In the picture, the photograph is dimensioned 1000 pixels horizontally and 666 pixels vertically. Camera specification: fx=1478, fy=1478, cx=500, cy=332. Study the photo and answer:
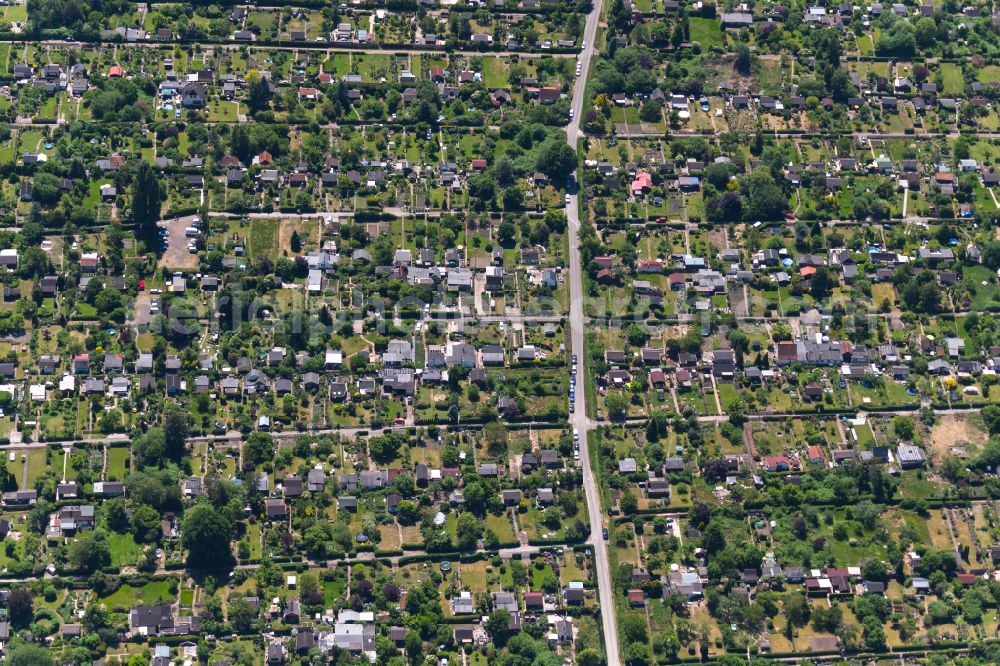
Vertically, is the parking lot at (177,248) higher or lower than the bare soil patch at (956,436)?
higher

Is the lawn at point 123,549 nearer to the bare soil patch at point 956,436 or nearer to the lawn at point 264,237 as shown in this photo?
the lawn at point 264,237

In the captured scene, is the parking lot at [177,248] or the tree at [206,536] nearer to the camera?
the tree at [206,536]

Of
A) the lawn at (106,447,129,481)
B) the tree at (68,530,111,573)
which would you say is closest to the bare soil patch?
the lawn at (106,447,129,481)

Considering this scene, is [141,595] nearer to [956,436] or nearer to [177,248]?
[177,248]

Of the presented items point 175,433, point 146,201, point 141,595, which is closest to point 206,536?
point 141,595

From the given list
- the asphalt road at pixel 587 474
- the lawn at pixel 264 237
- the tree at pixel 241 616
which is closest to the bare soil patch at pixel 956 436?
the asphalt road at pixel 587 474

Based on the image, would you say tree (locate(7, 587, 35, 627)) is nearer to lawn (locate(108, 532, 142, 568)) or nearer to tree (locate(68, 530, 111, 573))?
tree (locate(68, 530, 111, 573))

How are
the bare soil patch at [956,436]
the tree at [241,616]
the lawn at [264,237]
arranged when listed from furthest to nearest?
1. the lawn at [264,237]
2. the bare soil patch at [956,436]
3. the tree at [241,616]
